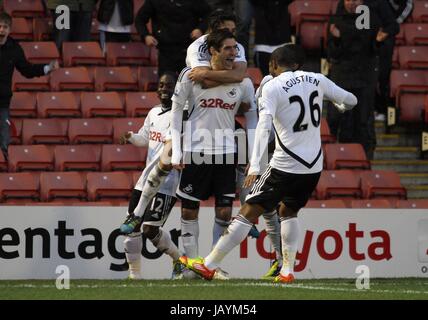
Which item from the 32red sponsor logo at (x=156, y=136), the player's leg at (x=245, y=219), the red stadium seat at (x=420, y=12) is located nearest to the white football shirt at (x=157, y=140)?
the 32red sponsor logo at (x=156, y=136)

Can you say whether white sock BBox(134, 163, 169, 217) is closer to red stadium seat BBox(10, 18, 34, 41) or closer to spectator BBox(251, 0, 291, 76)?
spectator BBox(251, 0, 291, 76)

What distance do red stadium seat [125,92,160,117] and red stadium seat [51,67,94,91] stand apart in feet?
2.05

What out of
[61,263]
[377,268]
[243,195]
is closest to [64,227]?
[61,263]

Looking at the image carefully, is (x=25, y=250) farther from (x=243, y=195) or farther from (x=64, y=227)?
(x=243, y=195)

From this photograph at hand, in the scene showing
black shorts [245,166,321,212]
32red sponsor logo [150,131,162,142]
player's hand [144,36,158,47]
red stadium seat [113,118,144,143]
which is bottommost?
black shorts [245,166,321,212]

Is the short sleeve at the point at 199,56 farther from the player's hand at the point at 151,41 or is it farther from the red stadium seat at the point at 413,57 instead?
the red stadium seat at the point at 413,57

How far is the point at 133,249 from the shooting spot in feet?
40.7

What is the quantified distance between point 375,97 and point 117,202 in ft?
15.5

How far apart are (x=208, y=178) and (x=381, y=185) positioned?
14.3ft

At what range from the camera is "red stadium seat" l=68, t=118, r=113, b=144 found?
1514 centimetres

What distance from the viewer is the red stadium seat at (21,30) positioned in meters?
16.6

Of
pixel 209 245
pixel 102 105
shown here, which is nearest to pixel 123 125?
pixel 102 105

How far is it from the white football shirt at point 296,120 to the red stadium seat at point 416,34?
24.6 ft

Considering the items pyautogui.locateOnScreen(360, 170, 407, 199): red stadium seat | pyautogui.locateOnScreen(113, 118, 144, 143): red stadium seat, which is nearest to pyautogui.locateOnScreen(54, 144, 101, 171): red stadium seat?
pyautogui.locateOnScreen(113, 118, 144, 143): red stadium seat
